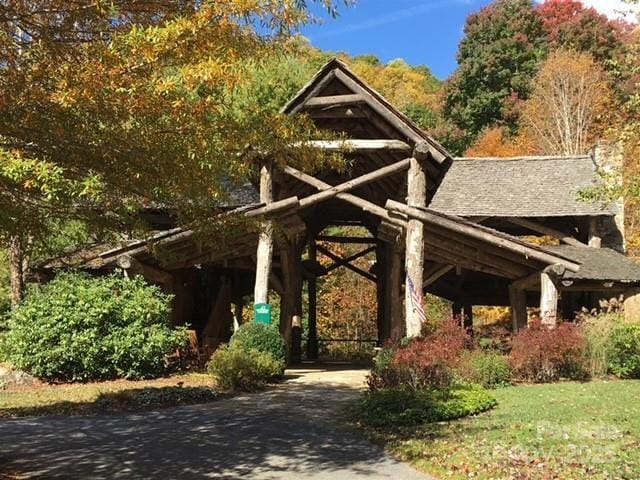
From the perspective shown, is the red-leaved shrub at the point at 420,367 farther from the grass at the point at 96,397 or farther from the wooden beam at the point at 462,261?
the wooden beam at the point at 462,261

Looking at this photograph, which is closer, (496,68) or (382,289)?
(382,289)

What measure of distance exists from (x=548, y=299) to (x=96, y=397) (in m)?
9.83

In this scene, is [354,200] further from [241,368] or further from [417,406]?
[417,406]

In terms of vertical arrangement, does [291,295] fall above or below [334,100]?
below

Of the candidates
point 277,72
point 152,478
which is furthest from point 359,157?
point 152,478

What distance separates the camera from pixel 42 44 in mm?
4520

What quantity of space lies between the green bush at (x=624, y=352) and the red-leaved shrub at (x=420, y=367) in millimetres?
4488

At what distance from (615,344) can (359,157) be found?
8027mm

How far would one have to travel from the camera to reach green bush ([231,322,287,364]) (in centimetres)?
1348

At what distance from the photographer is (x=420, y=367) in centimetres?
1080

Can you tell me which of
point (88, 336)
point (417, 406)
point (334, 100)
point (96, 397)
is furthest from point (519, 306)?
point (96, 397)

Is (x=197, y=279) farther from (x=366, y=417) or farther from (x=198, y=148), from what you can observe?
(x=198, y=148)

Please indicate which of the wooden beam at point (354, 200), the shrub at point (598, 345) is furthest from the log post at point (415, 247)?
the shrub at point (598, 345)

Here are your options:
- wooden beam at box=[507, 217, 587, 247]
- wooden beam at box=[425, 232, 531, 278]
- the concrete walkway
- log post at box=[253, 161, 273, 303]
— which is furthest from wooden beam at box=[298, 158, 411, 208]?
the concrete walkway
